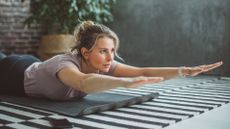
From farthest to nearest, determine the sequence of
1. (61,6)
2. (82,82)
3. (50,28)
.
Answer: (50,28)
(61,6)
(82,82)

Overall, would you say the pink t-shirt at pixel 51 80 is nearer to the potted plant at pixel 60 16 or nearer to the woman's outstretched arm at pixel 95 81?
the woman's outstretched arm at pixel 95 81

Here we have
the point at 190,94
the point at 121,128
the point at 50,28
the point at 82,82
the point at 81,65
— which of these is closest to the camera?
the point at 121,128

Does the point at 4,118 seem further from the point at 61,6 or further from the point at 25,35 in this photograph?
the point at 25,35

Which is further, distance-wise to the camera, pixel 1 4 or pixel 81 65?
pixel 1 4

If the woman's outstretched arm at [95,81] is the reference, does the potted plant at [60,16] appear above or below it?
above

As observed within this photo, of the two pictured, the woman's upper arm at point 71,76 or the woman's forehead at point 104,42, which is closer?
the woman's upper arm at point 71,76

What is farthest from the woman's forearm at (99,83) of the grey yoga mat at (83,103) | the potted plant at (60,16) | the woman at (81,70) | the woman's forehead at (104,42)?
the potted plant at (60,16)

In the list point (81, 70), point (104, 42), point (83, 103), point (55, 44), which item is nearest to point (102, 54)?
point (104, 42)

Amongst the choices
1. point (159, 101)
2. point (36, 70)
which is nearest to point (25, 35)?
point (36, 70)

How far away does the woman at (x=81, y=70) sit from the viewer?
6.89 ft

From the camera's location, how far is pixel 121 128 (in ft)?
5.75

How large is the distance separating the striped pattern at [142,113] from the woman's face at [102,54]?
0.89ft

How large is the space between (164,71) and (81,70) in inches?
20.0

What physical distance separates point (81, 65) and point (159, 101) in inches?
22.8
